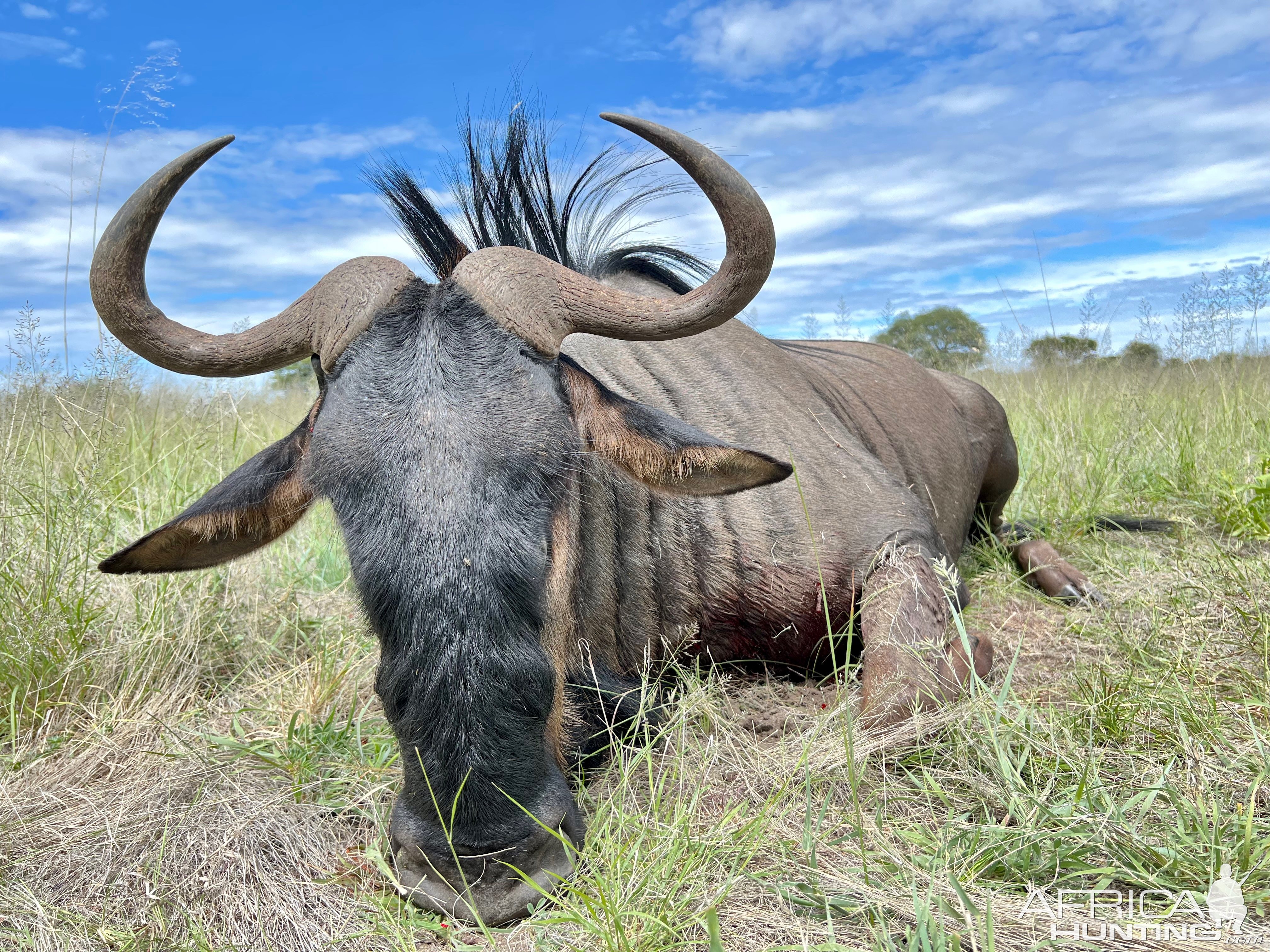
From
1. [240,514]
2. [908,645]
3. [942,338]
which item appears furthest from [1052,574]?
[942,338]

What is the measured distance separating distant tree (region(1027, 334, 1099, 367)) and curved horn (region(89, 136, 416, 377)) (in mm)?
10340

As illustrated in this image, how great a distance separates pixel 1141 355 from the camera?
470 inches

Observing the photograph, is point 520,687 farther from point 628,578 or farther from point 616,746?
point 628,578

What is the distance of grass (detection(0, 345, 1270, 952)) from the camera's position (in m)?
2.04

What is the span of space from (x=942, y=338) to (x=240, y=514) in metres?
14.1

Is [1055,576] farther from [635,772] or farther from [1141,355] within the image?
[1141,355]

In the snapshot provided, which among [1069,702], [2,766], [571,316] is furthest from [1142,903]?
[2,766]

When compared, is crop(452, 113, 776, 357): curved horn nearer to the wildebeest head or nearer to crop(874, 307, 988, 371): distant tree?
the wildebeest head

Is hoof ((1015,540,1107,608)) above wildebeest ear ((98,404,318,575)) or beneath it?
beneath

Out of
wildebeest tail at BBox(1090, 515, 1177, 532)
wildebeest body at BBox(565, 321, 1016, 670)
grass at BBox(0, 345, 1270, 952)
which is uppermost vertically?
wildebeest body at BBox(565, 321, 1016, 670)

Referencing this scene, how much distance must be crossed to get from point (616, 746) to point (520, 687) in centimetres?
69

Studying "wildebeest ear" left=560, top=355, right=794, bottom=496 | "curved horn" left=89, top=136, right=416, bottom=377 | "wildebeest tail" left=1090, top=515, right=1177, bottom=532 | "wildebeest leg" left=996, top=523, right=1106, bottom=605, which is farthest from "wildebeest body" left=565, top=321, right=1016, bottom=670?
"wildebeest tail" left=1090, top=515, right=1177, bottom=532

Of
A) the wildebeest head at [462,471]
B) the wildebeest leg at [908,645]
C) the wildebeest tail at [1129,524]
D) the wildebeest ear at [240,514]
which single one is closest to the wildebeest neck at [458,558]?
the wildebeest head at [462,471]

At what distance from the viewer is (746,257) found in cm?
263
